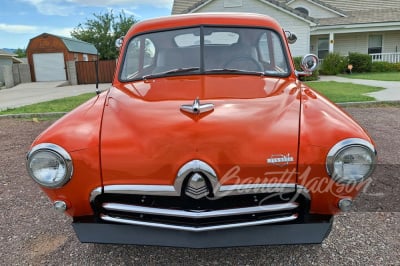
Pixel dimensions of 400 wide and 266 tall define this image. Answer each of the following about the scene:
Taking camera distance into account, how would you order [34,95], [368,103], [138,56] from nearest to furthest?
[138,56]
[368,103]
[34,95]

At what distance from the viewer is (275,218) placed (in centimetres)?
212

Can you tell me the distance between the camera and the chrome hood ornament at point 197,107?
2.14 meters

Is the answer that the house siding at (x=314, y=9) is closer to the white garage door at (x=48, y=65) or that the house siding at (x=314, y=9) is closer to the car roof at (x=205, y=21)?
the white garage door at (x=48, y=65)

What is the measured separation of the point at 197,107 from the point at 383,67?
21.5 meters

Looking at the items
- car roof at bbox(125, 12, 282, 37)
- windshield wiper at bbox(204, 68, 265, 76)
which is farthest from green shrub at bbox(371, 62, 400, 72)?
windshield wiper at bbox(204, 68, 265, 76)

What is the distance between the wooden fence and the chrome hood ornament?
2099 cm

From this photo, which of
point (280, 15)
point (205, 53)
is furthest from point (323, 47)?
point (205, 53)

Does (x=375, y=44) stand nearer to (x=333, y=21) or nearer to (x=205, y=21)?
(x=333, y=21)

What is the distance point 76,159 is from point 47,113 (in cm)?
788

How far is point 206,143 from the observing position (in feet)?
6.63

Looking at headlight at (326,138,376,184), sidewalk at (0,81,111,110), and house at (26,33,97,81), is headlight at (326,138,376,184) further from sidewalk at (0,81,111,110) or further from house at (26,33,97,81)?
house at (26,33,97,81)

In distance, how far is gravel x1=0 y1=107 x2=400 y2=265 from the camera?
2.56 metres

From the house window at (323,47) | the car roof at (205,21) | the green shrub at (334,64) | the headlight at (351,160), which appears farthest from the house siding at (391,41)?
the headlight at (351,160)

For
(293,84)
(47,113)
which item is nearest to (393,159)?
(293,84)
